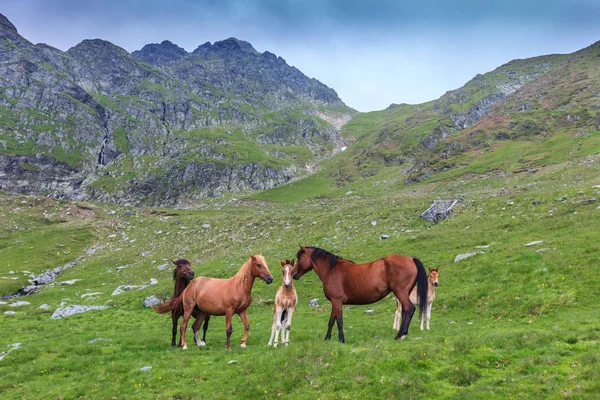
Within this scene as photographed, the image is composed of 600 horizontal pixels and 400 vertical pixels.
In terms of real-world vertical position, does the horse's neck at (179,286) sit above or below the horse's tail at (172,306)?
above

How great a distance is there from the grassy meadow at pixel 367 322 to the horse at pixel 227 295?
5.48 feet

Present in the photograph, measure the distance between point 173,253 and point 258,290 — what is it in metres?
23.9

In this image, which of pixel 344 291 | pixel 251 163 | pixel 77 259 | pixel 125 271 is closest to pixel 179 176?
pixel 251 163

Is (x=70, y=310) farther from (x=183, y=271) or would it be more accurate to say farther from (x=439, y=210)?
(x=439, y=210)

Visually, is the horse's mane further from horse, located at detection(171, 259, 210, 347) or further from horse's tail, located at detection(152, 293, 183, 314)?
horse's tail, located at detection(152, 293, 183, 314)

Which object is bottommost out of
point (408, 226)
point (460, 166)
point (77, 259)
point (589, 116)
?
point (77, 259)

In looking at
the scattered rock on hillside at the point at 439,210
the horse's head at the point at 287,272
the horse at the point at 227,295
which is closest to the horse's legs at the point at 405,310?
the horse's head at the point at 287,272

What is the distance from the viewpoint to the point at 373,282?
13.8m

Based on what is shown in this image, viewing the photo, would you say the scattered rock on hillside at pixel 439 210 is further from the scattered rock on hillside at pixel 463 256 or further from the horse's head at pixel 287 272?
the horse's head at pixel 287 272

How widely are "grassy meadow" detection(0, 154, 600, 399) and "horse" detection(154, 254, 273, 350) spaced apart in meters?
1.67

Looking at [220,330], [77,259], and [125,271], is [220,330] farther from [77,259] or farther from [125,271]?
[77,259]

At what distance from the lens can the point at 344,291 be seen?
46.5 feet

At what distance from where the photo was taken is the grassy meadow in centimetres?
997

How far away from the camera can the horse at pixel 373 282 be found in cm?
1355
